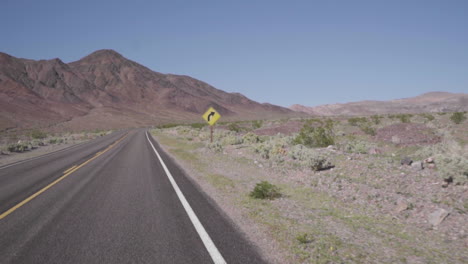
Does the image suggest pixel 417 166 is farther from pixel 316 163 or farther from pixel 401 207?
pixel 401 207

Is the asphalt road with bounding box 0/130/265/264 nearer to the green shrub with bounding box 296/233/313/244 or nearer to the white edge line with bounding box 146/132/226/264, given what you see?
the white edge line with bounding box 146/132/226/264

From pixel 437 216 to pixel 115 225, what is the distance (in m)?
5.94

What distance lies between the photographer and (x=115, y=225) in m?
5.57

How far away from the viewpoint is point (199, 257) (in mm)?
4238

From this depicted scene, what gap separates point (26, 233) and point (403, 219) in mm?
7037

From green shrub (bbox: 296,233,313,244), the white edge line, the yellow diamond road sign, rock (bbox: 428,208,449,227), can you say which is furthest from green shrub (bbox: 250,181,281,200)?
the yellow diamond road sign

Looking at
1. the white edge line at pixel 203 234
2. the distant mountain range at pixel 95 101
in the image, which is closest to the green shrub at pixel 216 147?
the white edge line at pixel 203 234

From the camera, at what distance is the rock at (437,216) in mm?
5137

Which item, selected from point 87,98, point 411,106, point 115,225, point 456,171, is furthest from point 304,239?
point 411,106

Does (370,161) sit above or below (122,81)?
below

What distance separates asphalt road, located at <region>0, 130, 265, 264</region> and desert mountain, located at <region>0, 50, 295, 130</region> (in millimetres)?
84807

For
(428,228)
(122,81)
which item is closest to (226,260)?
(428,228)

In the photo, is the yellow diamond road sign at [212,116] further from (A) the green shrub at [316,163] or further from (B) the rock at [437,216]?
(B) the rock at [437,216]

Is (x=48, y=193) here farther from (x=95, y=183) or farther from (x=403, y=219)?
(x=403, y=219)
